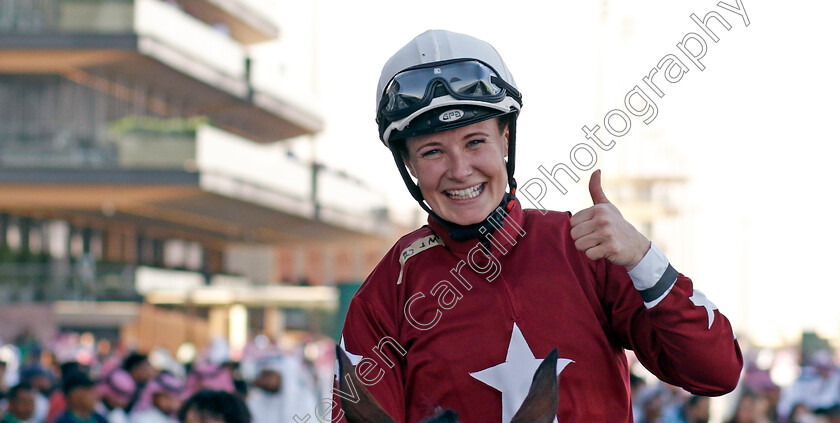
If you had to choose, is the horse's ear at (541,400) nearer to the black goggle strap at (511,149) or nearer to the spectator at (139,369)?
the black goggle strap at (511,149)

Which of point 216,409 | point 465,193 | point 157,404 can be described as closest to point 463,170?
point 465,193

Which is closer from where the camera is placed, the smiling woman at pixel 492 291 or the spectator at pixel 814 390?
the smiling woman at pixel 492 291

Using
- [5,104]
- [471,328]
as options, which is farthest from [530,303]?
[5,104]

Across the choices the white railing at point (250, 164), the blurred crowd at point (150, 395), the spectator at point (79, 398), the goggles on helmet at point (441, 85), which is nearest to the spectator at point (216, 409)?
the blurred crowd at point (150, 395)

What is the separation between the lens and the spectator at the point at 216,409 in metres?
6.48

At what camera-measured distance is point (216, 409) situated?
21.3 feet

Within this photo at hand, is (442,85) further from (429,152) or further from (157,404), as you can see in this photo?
(157,404)

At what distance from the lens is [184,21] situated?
2784cm

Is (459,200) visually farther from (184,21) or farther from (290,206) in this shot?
(290,206)

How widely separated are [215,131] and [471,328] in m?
24.9

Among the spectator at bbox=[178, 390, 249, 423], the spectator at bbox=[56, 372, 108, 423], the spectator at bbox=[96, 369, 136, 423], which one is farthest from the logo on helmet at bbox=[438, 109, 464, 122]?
the spectator at bbox=[96, 369, 136, 423]

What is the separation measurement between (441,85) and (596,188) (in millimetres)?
433

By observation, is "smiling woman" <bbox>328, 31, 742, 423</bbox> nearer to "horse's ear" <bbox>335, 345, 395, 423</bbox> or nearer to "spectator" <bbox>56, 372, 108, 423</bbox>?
"horse's ear" <bbox>335, 345, 395, 423</bbox>

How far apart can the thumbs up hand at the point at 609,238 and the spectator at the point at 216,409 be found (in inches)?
Answer: 164
